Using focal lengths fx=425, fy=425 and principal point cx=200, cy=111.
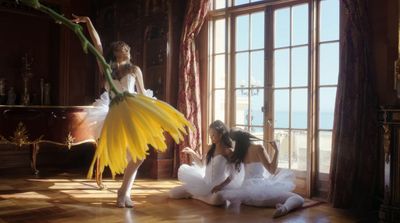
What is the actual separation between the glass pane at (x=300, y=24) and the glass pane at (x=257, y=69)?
0.45 meters

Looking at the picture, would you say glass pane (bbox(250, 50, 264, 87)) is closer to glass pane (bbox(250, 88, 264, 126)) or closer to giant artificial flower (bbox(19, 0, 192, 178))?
glass pane (bbox(250, 88, 264, 126))

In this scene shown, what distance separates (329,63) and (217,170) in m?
1.48

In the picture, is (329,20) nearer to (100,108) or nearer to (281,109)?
(281,109)

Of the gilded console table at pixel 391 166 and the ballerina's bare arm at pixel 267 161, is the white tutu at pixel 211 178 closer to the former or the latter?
the ballerina's bare arm at pixel 267 161

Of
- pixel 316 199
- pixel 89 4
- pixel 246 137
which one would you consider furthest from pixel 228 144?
pixel 89 4

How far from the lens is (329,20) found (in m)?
4.07

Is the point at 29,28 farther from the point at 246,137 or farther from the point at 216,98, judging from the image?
the point at 246,137

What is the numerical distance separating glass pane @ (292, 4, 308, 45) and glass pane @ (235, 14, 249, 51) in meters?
0.62

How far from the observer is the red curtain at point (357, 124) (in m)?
3.61

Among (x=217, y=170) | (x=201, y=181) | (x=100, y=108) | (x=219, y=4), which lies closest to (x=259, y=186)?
(x=217, y=170)

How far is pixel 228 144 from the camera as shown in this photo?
4.10 metres

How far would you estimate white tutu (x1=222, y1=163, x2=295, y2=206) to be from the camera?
3.73 metres

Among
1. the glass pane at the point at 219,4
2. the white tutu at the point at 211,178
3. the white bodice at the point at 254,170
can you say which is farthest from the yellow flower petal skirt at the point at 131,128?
the glass pane at the point at 219,4

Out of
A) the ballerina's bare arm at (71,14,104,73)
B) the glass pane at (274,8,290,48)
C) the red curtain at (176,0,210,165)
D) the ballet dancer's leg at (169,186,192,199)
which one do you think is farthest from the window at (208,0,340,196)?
the ballerina's bare arm at (71,14,104,73)
